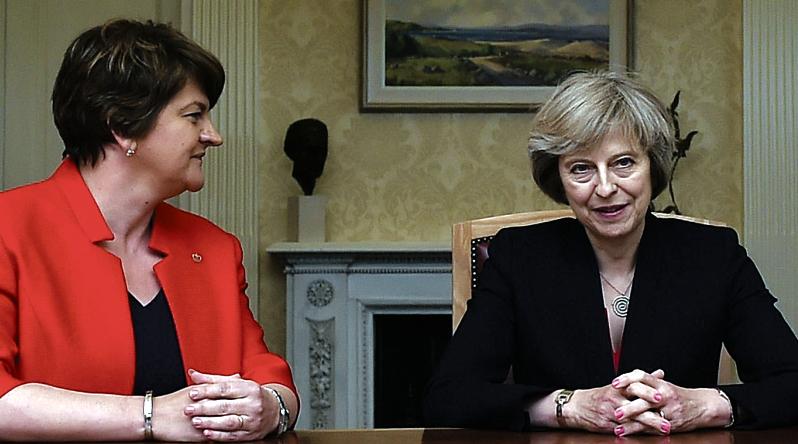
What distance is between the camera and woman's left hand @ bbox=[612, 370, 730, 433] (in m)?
1.98

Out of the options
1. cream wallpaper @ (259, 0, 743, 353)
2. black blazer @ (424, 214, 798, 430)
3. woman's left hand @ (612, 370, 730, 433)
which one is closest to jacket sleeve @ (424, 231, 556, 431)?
black blazer @ (424, 214, 798, 430)

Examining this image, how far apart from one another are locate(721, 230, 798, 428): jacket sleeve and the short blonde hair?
0.77ft

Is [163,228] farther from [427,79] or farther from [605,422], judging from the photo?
[427,79]

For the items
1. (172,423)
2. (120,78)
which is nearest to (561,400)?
(172,423)

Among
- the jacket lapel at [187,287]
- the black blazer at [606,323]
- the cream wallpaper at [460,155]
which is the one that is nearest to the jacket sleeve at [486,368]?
the black blazer at [606,323]

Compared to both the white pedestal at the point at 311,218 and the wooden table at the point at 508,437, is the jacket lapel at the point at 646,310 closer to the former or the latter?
the wooden table at the point at 508,437

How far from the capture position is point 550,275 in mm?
2357

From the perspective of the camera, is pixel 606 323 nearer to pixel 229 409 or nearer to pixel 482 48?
pixel 229 409

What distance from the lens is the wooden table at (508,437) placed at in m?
1.89

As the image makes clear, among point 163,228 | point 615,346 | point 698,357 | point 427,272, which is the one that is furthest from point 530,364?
point 427,272

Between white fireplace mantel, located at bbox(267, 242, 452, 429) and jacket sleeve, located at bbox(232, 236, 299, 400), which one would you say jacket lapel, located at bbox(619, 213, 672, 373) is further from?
white fireplace mantel, located at bbox(267, 242, 452, 429)

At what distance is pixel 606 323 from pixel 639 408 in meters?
0.33

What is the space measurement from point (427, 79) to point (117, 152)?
266 cm

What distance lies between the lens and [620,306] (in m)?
2.34
